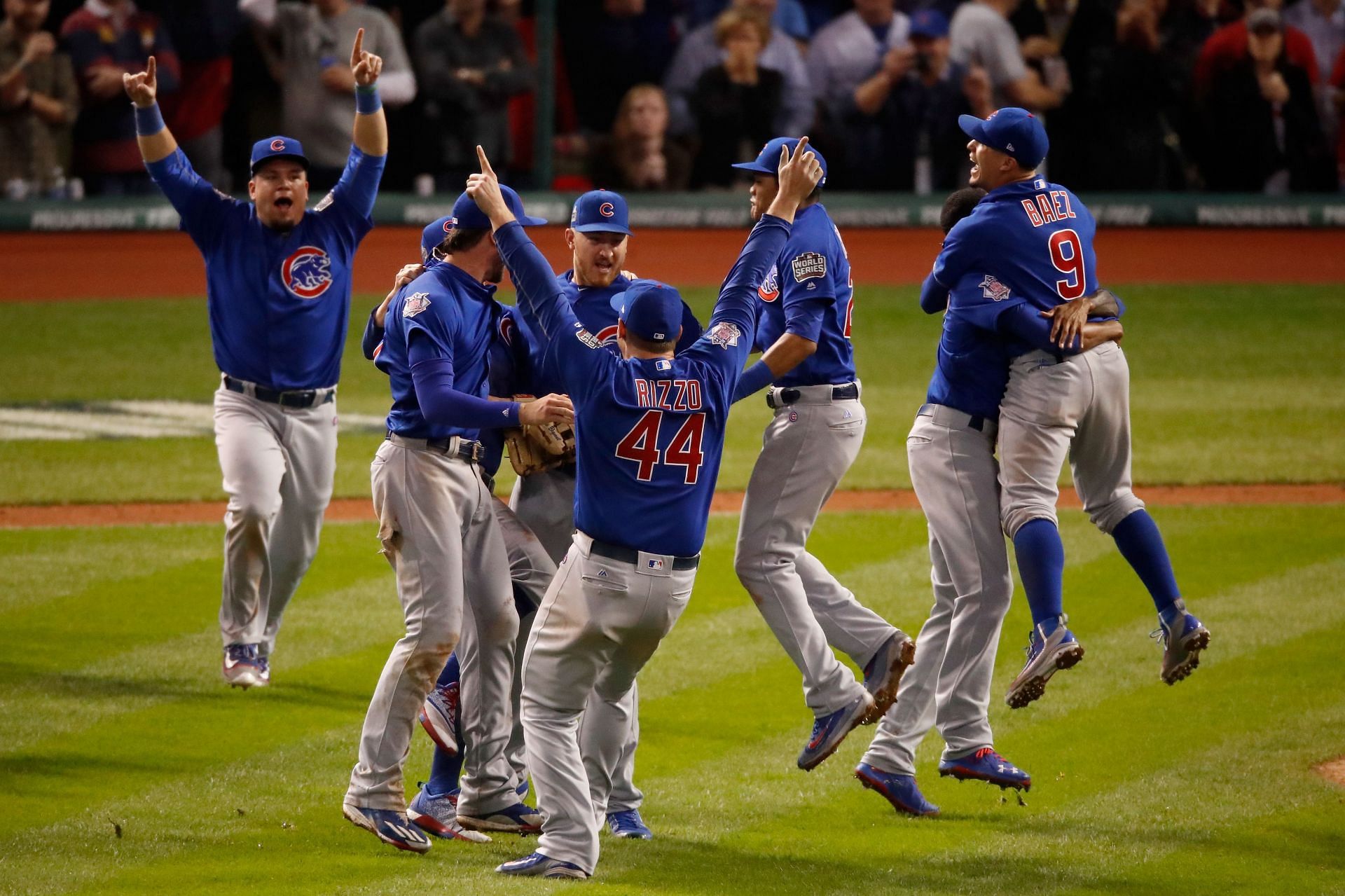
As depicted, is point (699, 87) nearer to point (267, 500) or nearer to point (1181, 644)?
point (267, 500)

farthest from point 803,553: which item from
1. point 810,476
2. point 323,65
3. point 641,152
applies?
point 641,152

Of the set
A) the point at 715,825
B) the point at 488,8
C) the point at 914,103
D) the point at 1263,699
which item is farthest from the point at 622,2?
the point at 715,825

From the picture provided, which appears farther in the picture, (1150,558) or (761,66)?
(761,66)

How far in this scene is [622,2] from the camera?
15.6 meters

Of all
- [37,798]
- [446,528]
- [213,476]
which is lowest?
[213,476]

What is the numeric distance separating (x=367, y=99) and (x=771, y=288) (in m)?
2.09

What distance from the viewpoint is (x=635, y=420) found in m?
4.54

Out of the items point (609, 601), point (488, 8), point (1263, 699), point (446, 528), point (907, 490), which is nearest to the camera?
point (609, 601)

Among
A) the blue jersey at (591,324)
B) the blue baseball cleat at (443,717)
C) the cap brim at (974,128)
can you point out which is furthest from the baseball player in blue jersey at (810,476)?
the blue baseball cleat at (443,717)

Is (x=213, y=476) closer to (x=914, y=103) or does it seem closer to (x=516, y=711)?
(x=516, y=711)

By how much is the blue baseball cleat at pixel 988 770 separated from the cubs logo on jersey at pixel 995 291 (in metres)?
1.36

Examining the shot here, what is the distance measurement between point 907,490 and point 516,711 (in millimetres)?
5529

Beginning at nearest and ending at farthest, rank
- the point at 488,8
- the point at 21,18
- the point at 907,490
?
the point at 907,490 → the point at 21,18 → the point at 488,8

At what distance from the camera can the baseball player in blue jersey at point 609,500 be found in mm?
4547
